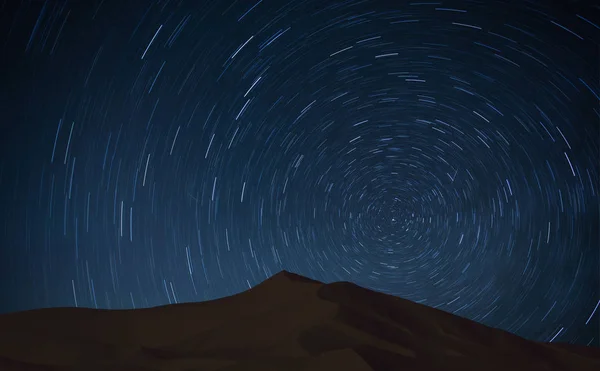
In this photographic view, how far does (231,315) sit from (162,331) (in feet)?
4.04

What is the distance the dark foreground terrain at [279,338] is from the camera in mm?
5656

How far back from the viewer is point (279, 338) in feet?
21.7

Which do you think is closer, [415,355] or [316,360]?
[316,360]

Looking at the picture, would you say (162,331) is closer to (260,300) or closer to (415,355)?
(260,300)

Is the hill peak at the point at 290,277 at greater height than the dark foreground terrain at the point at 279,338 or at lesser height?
greater

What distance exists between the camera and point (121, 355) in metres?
5.89

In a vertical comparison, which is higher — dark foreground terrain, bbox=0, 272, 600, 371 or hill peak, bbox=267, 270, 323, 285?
hill peak, bbox=267, 270, 323, 285

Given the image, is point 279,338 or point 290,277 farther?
point 290,277

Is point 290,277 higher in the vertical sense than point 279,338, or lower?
higher

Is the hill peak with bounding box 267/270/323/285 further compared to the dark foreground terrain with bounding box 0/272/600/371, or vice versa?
the hill peak with bounding box 267/270/323/285

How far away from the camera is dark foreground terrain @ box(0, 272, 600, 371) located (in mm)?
5656

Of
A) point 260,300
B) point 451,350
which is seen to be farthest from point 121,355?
point 451,350

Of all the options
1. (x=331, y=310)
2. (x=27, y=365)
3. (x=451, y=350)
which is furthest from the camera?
(x=331, y=310)

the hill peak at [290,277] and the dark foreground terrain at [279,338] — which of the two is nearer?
the dark foreground terrain at [279,338]
